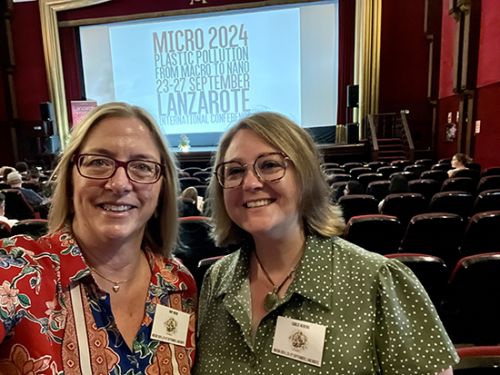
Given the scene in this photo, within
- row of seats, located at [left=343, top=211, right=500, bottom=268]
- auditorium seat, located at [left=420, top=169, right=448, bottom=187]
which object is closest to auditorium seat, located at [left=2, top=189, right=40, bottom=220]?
row of seats, located at [left=343, top=211, right=500, bottom=268]

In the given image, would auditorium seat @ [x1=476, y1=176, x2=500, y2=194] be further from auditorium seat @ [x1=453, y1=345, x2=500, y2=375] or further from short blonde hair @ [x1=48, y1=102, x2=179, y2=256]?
short blonde hair @ [x1=48, y1=102, x2=179, y2=256]

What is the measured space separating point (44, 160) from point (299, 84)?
9705 millimetres

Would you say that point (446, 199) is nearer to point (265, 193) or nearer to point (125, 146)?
point (265, 193)

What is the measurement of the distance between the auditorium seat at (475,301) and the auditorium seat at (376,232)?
737mm

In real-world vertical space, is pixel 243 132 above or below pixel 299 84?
below

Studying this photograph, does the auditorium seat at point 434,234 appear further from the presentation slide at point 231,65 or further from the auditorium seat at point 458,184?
the presentation slide at point 231,65

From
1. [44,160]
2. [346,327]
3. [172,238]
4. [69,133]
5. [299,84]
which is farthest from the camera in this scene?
[44,160]

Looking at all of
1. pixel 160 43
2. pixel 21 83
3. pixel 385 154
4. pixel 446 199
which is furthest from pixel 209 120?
pixel 446 199

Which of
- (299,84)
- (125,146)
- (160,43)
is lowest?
(125,146)

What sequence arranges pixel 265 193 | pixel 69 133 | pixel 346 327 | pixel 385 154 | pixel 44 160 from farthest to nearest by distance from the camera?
pixel 44 160
pixel 385 154
pixel 69 133
pixel 265 193
pixel 346 327

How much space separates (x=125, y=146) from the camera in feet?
4.17

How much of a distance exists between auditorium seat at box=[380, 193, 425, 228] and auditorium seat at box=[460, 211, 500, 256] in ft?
3.26

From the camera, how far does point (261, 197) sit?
1270mm

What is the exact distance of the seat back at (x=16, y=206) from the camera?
5.14 meters
